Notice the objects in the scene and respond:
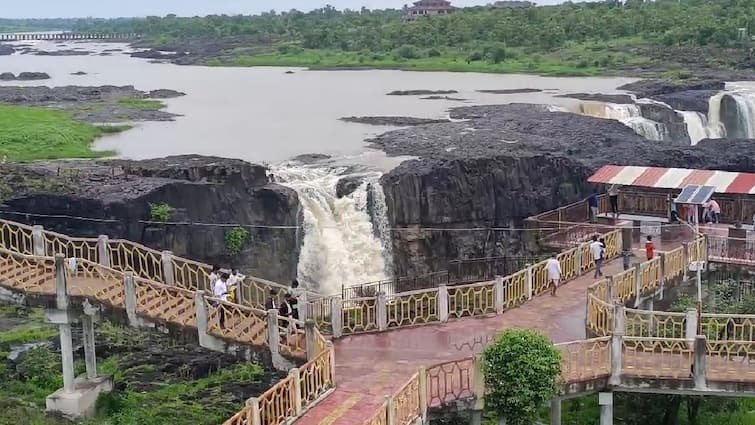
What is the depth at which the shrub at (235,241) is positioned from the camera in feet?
100

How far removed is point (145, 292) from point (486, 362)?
6.86 meters

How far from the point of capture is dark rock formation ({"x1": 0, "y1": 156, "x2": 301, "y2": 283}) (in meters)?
28.5

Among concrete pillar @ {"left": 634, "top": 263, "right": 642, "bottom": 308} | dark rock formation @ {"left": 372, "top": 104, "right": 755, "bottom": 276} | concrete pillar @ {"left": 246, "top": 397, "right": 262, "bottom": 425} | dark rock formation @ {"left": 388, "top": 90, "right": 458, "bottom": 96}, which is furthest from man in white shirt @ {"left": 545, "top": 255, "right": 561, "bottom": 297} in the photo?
dark rock formation @ {"left": 388, "top": 90, "right": 458, "bottom": 96}

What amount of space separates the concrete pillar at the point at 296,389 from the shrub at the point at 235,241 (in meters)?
17.7

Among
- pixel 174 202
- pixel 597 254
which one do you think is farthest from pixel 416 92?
pixel 597 254

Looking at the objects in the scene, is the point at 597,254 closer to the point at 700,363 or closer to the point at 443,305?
the point at 443,305

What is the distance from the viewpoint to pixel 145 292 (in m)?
17.0

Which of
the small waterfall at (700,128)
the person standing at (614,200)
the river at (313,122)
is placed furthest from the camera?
the small waterfall at (700,128)

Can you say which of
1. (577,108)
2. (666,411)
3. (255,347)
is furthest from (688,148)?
(255,347)

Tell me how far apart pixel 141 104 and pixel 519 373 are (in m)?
46.6

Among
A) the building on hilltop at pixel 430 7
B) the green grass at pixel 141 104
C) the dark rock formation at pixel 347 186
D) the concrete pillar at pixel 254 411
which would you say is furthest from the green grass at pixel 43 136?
the building on hilltop at pixel 430 7

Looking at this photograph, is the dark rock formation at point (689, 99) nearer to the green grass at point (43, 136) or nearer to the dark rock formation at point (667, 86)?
the dark rock formation at point (667, 86)

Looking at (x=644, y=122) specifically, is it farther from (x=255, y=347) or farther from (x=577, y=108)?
→ (x=255, y=347)

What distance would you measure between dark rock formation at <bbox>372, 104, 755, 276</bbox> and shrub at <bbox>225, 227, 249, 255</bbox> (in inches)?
216
